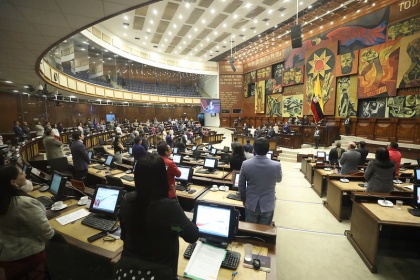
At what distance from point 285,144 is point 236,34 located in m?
9.04

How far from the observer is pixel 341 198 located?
4207 mm

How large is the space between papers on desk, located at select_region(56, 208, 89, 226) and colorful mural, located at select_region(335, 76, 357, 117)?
13.3m

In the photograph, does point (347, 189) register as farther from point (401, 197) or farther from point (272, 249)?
point (272, 249)

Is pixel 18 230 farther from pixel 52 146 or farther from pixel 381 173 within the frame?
pixel 381 173

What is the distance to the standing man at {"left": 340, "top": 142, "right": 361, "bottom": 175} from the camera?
5.01 meters

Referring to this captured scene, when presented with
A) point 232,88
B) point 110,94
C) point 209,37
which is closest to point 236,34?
point 209,37

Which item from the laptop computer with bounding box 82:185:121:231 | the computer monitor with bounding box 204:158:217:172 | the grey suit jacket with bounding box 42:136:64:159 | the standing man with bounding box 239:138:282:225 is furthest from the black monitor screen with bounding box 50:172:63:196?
the computer monitor with bounding box 204:158:217:172

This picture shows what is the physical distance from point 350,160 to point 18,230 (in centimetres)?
605

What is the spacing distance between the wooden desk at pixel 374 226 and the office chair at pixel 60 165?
235 inches

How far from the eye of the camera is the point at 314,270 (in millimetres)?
2854

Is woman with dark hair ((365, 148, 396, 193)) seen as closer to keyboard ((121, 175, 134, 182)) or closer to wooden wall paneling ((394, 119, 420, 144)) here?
keyboard ((121, 175, 134, 182))

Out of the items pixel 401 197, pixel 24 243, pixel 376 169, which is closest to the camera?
pixel 24 243

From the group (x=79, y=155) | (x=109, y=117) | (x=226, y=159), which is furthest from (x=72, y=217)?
(x=109, y=117)

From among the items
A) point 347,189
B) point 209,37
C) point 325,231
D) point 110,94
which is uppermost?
point 209,37
